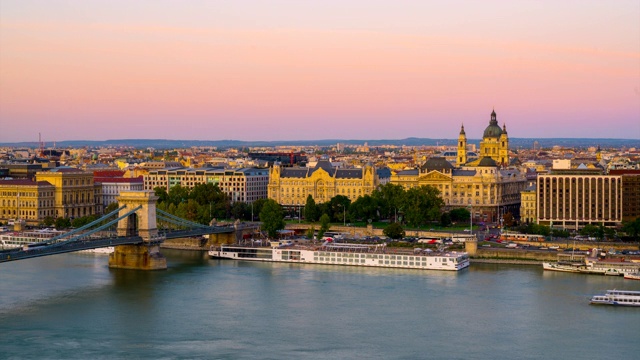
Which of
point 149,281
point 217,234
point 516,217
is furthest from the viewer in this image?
point 516,217

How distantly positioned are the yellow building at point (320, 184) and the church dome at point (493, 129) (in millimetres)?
15153

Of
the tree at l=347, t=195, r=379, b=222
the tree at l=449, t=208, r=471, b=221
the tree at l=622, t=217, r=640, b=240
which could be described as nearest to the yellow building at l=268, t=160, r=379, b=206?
the tree at l=347, t=195, r=379, b=222

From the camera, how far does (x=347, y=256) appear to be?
31469 mm

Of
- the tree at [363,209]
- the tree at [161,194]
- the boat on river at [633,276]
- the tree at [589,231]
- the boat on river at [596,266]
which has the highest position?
the tree at [161,194]

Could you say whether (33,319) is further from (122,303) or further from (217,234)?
(217,234)

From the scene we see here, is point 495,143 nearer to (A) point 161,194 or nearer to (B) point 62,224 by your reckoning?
(A) point 161,194

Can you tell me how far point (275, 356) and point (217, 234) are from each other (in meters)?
17.0

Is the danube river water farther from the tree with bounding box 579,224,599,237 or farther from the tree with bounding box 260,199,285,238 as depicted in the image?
the tree with bounding box 260,199,285,238

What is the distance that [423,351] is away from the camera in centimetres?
1967

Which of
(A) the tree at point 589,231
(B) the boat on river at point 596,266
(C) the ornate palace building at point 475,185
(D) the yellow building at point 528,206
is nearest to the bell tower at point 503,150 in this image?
(C) the ornate palace building at point 475,185

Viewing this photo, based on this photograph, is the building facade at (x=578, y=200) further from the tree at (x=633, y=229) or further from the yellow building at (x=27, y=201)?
the yellow building at (x=27, y=201)

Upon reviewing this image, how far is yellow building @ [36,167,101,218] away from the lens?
43.8 meters

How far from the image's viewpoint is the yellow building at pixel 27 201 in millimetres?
42812

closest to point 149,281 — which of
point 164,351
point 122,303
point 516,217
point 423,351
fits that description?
point 122,303
